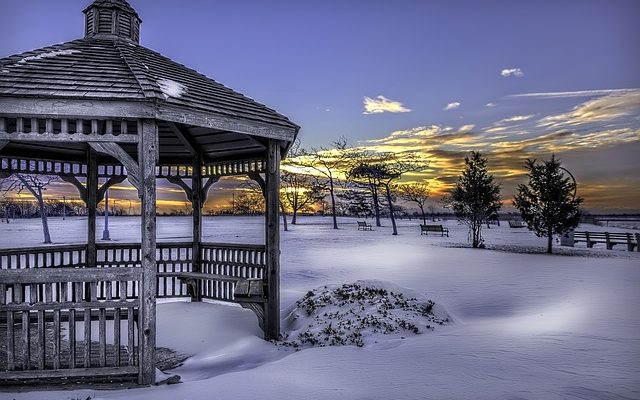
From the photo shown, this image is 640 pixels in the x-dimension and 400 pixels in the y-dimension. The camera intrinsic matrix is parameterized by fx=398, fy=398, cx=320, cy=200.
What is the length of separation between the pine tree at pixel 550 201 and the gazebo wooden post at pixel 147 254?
22532 millimetres

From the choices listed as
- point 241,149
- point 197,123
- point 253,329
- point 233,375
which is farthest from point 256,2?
point 233,375

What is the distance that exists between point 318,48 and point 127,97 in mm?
10724

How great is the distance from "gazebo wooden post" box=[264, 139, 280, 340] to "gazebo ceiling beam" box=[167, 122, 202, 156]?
8.34 ft

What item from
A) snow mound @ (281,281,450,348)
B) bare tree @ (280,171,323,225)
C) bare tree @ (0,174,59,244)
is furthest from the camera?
bare tree @ (280,171,323,225)

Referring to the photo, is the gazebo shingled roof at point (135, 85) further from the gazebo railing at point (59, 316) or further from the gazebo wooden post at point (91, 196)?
the gazebo railing at point (59, 316)

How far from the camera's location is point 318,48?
1484cm

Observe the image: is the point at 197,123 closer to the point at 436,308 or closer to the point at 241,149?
the point at 241,149

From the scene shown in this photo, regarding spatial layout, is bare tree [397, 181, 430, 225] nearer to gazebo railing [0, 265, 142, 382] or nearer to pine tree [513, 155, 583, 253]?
pine tree [513, 155, 583, 253]

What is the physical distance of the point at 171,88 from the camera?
624 cm

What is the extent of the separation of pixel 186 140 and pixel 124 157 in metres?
4.28

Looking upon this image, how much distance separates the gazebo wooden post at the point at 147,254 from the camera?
5.30 m

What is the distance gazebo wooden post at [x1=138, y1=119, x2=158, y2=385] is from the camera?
5305mm

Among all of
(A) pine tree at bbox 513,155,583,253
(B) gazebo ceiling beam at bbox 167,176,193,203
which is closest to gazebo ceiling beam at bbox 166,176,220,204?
(B) gazebo ceiling beam at bbox 167,176,193,203

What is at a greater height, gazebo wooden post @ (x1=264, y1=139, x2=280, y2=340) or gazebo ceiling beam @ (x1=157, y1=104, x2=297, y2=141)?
gazebo ceiling beam @ (x1=157, y1=104, x2=297, y2=141)
